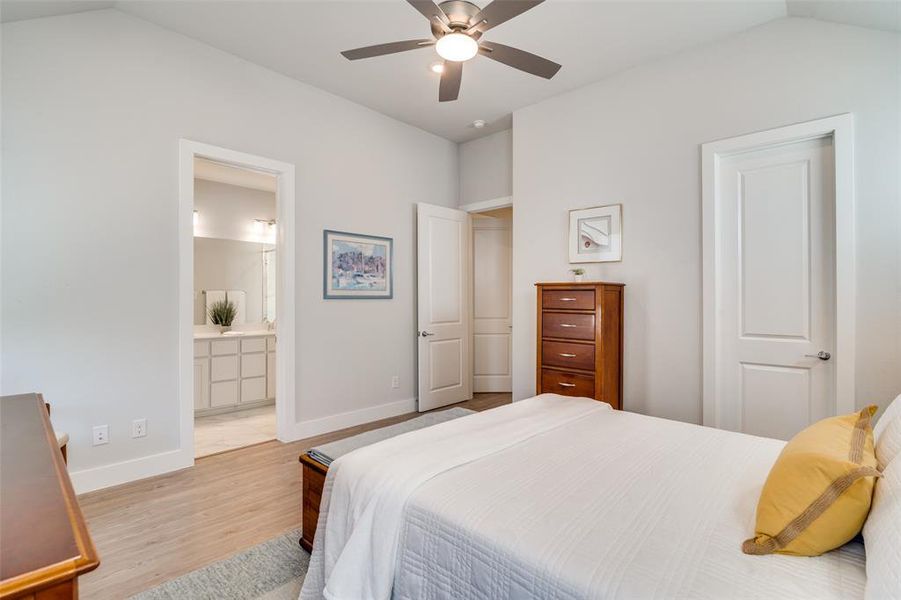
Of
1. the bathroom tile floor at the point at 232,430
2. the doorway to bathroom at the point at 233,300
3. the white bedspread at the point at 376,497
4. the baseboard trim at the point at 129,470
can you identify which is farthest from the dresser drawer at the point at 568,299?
→ the baseboard trim at the point at 129,470

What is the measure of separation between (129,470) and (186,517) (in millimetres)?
765

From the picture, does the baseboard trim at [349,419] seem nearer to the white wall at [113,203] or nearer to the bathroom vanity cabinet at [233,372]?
the white wall at [113,203]

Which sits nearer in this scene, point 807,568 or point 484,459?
point 807,568

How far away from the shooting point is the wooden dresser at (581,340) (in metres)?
3.11

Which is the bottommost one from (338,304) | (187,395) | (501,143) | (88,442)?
(88,442)

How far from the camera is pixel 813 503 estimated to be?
0.99 metres

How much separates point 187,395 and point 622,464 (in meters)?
2.86

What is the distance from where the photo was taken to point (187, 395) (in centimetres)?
302

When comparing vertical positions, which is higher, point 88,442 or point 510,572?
point 510,572

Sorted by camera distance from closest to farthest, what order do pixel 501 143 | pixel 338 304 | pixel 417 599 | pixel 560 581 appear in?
pixel 560 581, pixel 417 599, pixel 338 304, pixel 501 143

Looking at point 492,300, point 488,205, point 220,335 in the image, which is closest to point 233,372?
point 220,335

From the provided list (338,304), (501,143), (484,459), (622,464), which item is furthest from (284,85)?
(622,464)

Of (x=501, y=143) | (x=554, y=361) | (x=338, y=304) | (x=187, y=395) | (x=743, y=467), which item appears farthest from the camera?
(x=501, y=143)

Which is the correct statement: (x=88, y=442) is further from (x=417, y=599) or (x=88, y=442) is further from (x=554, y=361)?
(x=554, y=361)
